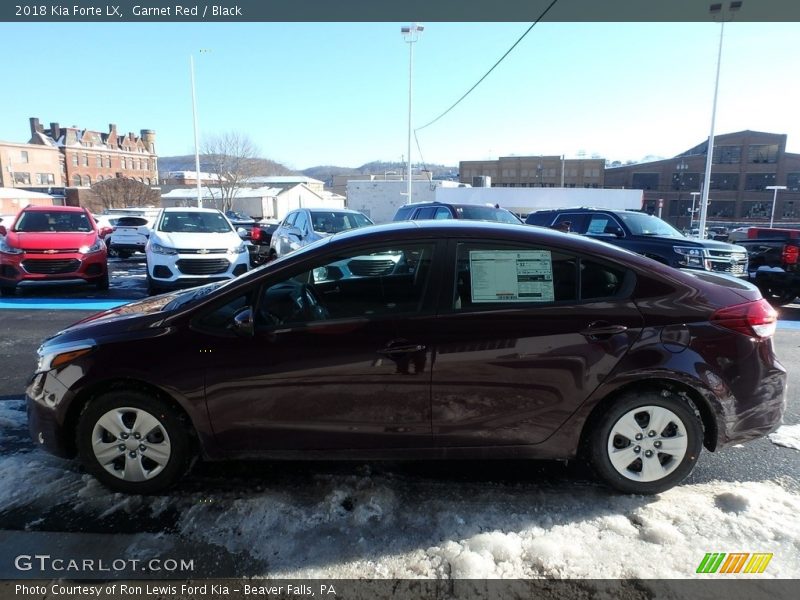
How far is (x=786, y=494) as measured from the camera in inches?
123

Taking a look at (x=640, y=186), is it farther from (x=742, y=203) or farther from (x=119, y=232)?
A: (x=119, y=232)

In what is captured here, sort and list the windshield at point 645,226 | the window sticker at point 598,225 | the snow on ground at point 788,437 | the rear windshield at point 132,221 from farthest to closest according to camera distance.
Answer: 1. the rear windshield at point 132,221
2. the window sticker at point 598,225
3. the windshield at point 645,226
4. the snow on ground at point 788,437

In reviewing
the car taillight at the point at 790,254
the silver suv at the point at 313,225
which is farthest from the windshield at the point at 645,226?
the silver suv at the point at 313,225

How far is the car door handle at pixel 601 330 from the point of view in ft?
9.53

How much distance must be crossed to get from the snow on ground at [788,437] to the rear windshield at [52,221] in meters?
11.4

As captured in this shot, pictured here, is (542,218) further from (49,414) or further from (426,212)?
(49,414)

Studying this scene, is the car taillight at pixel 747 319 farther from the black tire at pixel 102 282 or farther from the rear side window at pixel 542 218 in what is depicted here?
the black tire at pixel 102 282

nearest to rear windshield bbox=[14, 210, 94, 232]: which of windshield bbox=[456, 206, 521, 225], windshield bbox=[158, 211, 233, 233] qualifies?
windshield bbox=[158, 211, 233, 233]

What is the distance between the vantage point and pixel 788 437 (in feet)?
12.9

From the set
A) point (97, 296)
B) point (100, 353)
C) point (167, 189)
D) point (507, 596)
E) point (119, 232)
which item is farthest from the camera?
point (167, 189)

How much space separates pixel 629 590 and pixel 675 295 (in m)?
1.63

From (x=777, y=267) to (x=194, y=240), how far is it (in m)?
11.1

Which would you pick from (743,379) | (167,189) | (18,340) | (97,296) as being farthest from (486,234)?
(167,189)

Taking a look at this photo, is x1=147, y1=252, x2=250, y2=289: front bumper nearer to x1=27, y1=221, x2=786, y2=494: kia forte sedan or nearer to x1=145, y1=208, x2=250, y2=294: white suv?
x1=145, y1=208, x2=250, y2=294: white suv
